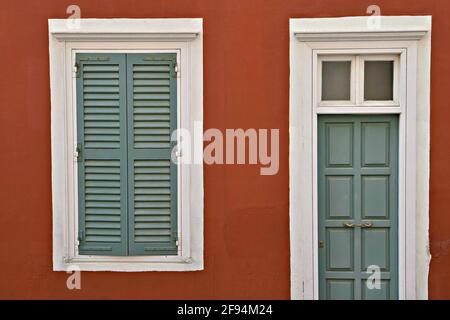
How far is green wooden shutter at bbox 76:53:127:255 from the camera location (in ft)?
15.1

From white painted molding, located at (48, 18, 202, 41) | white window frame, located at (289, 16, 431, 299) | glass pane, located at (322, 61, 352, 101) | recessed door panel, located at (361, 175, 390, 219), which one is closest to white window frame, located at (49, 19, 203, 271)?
white painted molding, located at (48, 18, 202, 41)

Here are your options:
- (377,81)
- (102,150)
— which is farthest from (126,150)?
(377,81)

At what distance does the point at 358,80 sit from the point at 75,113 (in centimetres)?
263

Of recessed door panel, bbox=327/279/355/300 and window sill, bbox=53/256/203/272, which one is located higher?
window sill, bbox=53/256/203/272

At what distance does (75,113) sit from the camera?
4625mm

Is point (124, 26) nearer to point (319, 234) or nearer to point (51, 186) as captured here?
point (51, 186)

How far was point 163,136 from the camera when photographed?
463 cm

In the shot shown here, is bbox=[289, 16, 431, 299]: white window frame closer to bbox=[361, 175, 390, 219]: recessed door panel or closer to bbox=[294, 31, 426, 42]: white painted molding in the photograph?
bbox=[294, 31, 426, 42]: white painted molding

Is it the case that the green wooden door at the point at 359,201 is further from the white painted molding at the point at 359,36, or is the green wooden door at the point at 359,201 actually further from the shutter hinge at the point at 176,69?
the shutter hinge at the point at 176,69

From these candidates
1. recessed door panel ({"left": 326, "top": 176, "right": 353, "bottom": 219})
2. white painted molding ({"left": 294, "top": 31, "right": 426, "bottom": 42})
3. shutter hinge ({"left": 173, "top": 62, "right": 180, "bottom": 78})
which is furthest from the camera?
recessed door panel ({"left": 326, "top": 176, "right": 353, "bottom": 219})

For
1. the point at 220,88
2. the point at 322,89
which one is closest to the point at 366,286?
Answer: the point at 322,89

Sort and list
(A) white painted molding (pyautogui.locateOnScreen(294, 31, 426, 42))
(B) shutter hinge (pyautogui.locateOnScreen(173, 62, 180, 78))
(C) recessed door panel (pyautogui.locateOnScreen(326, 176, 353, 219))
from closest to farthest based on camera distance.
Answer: (A) white painted molding (pyautogui.locateOnScreen(294, 31, 426, 42))
(B) shutter hinge (pyautogui.locateOnScreen(173, 62, 180, 78))
(C) recessed door panel (pyautogui.locateOnScreen(326, 176, 353, 219))

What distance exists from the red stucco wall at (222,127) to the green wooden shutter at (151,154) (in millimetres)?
314

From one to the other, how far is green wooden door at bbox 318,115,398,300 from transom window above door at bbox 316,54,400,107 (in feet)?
0.54
